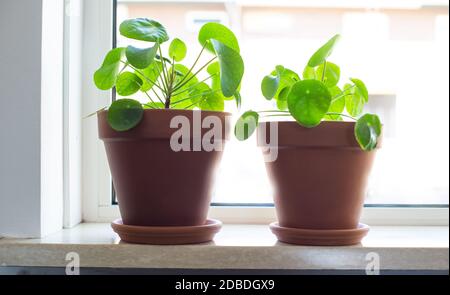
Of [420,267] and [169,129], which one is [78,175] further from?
[420,267]

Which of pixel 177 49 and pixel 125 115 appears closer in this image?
pixel 125 115

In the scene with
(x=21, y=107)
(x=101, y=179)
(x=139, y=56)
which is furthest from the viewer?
(x=101, y=179)

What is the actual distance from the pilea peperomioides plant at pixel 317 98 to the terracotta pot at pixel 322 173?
A: 30 mm

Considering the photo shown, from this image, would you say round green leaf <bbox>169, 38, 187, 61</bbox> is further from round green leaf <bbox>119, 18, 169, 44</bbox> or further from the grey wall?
the grey wall

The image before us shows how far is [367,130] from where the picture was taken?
0.91m

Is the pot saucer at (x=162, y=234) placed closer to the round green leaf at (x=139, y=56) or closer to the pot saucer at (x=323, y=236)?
the pot saucer at (x=323, y=236)

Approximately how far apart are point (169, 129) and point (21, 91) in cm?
28

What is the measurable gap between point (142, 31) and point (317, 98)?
1.00ft

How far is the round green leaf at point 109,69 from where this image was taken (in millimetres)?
953

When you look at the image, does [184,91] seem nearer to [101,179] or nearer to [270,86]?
[270,86]
